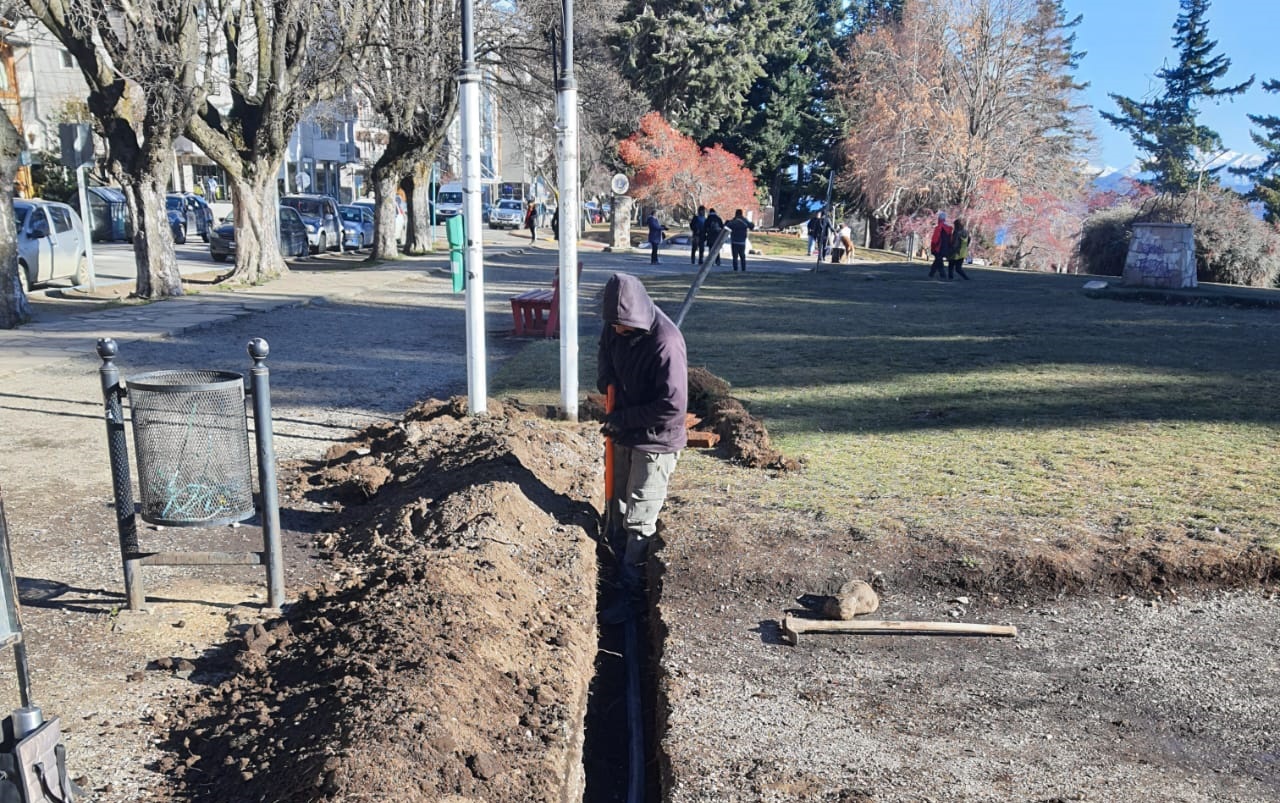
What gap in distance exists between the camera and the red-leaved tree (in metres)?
45.8

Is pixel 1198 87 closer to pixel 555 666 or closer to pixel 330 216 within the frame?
pixel 330 216

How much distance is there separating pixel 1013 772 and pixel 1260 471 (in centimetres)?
474

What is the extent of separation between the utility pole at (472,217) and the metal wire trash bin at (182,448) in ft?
10.8

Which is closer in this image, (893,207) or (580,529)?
(580,529)

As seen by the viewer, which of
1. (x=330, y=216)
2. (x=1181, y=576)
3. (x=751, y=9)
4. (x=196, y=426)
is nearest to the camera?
(x=196, y=426)

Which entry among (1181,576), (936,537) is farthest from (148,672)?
(1181,576)

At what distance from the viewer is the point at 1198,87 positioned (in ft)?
196

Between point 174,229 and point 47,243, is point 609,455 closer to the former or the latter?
point 47,243

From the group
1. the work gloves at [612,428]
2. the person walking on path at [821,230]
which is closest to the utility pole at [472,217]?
the work gloves at [612,428]

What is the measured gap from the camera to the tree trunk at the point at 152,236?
17484 mm

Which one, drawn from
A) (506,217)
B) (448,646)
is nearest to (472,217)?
(448,646)

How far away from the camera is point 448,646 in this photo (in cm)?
411

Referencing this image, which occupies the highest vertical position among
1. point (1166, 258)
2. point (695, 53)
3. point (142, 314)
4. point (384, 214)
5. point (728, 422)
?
point (695, 53)

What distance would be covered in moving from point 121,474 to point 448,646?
1.78m
